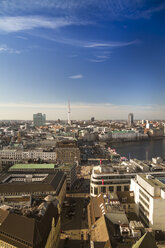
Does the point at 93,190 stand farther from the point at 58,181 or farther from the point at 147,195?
the point at 147,195

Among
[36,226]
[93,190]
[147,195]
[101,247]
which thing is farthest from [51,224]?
[93,190]

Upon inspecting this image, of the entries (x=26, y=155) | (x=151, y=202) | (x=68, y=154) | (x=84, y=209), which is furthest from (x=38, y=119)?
(x=151, y=202)

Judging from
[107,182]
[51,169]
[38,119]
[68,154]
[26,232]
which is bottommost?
[68,154]

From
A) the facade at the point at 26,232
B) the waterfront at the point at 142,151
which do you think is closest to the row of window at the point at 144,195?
the facade at the point at 26,232

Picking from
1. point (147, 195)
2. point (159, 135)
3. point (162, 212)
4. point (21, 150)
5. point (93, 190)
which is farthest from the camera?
point (159, 135)

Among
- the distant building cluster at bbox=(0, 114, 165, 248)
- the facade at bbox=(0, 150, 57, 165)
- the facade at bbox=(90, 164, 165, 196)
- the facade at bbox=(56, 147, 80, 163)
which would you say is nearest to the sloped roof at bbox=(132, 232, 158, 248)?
the distant building cluster at bbox=(0, 114, 165, 248)

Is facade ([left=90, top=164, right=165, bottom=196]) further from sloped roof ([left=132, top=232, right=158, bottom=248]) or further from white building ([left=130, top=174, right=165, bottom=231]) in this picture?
sloped roof ([left=132, top=232, right=158, bottom=248])

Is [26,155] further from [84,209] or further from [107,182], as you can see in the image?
[107,182]

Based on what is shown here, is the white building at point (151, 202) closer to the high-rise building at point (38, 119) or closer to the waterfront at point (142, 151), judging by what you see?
the waterfront at point (142, 151)
